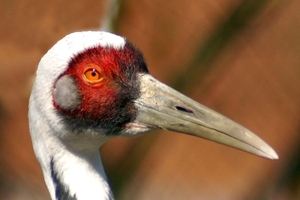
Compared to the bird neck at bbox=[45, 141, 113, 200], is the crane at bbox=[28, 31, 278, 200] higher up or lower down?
higher up

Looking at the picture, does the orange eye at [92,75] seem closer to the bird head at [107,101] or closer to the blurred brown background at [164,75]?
the bird head at [107,101]

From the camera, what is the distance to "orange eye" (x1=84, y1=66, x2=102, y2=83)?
2.80 m

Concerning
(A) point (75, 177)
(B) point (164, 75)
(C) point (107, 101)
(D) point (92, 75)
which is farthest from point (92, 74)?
(B) point (164, 75)

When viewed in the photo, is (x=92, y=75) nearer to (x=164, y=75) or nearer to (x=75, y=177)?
(x=75, y=177)

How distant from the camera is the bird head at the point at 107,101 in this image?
2.79 meters

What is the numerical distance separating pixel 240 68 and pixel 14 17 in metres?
2.78

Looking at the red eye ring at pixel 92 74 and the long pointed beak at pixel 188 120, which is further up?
the red eye ring at pixel 92 74

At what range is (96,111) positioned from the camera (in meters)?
2.83

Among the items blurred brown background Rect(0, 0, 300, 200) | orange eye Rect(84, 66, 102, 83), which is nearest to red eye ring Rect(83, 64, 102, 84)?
orange eye Rect(84, 66, 102, 83)

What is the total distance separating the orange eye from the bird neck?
14.3 inches

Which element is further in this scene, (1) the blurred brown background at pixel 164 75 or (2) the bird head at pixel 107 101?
(1) the blurred brown background at pixel 164 75

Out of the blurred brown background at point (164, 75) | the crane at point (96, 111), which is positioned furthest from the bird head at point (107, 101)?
the blurred brown background at point (164, 75)

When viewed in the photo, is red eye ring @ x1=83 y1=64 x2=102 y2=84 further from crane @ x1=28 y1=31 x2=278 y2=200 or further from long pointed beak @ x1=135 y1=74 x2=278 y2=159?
long pointed beak @ x1=135 y1=74 x2=278 y2=159

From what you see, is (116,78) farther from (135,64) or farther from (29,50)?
(29,50)
